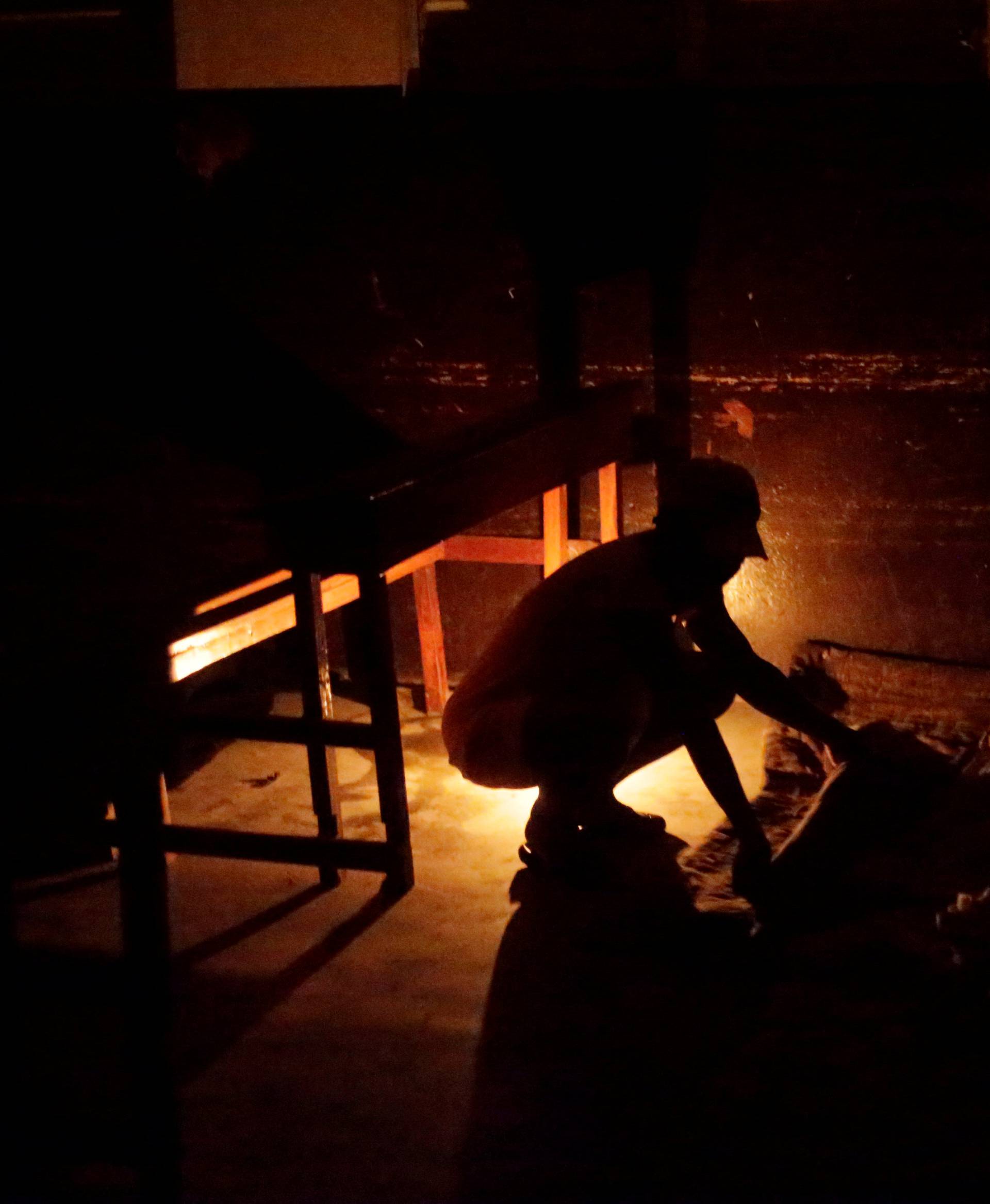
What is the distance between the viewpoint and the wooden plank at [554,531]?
18.6 ft

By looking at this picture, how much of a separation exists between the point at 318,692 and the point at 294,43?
3377mm

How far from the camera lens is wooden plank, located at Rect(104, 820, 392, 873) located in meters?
3.85

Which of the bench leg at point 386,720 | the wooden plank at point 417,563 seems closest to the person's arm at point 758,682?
the bench leg at point 386,720

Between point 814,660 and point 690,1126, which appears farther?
point 814,660

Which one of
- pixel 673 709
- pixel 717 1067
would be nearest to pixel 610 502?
pixel 673 709

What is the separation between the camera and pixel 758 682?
12.6 ft

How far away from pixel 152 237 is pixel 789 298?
10.4ft

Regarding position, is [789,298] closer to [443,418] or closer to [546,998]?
[443,418]

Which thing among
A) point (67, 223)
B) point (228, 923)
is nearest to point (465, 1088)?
point (228, 923)

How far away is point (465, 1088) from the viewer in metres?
3.03

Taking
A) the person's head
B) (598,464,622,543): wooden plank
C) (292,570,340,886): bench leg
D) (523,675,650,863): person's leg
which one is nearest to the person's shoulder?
the person's head

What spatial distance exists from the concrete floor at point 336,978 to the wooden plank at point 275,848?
228 mm

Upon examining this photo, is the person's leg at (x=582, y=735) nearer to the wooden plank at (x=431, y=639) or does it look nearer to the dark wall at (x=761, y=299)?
the wooden plank at (x=431, y=639)

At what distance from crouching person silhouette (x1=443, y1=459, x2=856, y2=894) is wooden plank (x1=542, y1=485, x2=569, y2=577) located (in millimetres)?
1632
